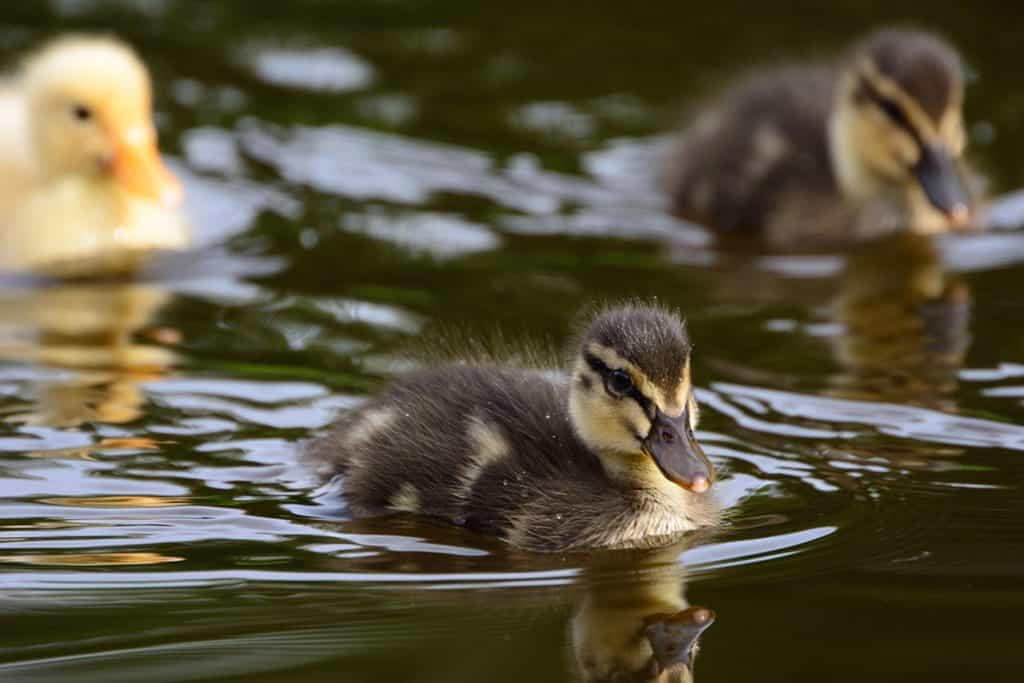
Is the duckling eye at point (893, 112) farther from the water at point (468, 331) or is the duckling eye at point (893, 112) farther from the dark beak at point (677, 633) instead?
the dark beak at point (677, 633)

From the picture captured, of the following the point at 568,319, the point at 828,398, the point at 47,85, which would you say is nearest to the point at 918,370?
the point at 828,398

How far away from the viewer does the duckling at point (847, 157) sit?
664 cm

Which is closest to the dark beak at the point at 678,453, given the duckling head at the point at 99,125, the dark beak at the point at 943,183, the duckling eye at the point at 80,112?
the dark beak at the point at 943,183

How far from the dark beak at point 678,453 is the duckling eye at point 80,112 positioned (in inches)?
122

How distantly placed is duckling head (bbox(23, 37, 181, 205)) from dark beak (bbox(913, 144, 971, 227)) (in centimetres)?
249

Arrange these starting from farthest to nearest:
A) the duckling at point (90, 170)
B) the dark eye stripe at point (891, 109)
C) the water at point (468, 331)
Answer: the dark eye stripe at point (891, 109) → the duckling at point (90, 170) → the water at point (468, 331)

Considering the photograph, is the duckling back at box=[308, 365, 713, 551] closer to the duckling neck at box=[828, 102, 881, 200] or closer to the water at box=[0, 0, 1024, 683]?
the water at box=[0, 0, 1024, 683]

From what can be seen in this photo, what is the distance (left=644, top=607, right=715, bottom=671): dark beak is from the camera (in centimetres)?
313

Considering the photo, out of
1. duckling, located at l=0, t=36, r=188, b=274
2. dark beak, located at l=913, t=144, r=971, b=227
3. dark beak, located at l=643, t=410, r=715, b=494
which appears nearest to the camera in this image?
dark beak, located at l=643, t=410, r=715, b=494

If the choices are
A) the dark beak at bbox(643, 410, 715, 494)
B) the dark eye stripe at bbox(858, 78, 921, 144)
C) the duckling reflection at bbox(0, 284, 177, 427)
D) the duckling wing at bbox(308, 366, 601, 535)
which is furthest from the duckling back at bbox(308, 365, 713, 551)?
the dark eye stripe at bbox(858, 78, 921, 144)

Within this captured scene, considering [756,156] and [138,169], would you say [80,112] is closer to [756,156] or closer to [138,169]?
[138,169]

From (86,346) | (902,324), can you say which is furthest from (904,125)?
(86,346)

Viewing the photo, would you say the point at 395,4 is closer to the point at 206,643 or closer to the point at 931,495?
the point at 931,495

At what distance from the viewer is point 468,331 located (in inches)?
205
